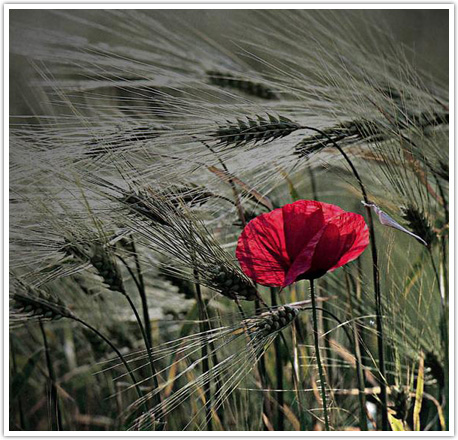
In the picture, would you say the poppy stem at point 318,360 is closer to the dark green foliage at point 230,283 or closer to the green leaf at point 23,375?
the dark green foliage at point 230,283

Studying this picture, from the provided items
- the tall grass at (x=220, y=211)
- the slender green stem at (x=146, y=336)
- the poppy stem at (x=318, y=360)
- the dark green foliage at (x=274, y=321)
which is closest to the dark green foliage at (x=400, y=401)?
the tall grass at (x=220, y=211)

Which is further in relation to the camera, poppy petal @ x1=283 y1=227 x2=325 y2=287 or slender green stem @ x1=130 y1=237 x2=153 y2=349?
slender green stem @ x1=130 y1=237 x2=153 y2=349

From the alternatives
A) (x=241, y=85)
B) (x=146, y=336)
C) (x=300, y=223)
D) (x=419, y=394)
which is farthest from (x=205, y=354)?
(x=241, y=85)

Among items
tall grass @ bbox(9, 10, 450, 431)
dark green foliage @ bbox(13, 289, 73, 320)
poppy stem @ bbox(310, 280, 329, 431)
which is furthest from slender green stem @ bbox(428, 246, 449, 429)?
dark green foliage @ bbox(13, 289, 73, 320)

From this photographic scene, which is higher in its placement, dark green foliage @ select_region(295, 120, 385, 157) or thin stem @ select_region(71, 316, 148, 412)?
dark green foliage @ select_region(295, 120, 385, 157)

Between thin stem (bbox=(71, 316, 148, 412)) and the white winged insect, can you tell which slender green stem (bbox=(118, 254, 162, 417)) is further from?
the white winged insect

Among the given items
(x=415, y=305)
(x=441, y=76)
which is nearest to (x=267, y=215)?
(x=415, y=305)

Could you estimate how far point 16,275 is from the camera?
143 centimetres

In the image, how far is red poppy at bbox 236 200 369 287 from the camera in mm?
1308

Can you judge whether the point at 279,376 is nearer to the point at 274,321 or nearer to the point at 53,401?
the point at 274,321

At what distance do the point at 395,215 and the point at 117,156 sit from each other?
0.62 m

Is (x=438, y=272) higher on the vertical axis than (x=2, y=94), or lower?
lower
